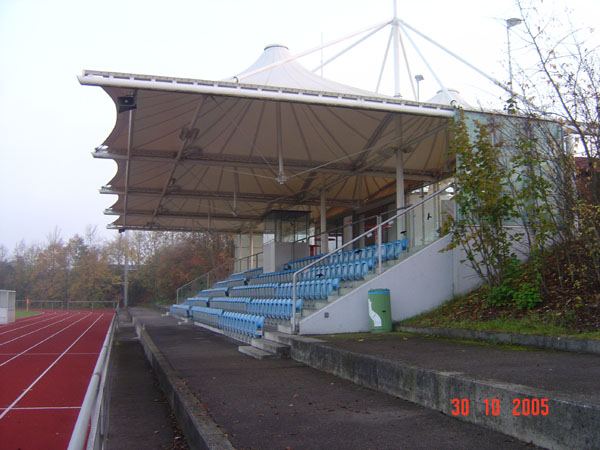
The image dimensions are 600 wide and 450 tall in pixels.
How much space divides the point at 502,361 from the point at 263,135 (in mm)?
11895

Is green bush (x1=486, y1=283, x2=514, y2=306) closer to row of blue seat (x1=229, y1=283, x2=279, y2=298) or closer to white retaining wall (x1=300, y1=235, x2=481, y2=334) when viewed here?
white retaining wall (x1=300, y1=235, x2=481, y2=334)

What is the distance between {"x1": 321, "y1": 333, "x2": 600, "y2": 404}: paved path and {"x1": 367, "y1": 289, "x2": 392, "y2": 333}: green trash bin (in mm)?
1598

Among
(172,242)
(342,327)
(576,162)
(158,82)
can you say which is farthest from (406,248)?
(172,242)

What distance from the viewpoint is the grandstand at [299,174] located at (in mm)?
11844

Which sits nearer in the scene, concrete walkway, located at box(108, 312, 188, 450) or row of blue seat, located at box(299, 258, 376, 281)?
concrete walkway, located at box(108, 312, 188, 450)

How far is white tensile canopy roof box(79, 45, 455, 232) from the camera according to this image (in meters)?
12.4

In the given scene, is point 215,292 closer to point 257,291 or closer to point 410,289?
point 257,291

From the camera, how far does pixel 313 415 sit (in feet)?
18.6

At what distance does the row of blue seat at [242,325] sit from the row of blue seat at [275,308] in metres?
0.36

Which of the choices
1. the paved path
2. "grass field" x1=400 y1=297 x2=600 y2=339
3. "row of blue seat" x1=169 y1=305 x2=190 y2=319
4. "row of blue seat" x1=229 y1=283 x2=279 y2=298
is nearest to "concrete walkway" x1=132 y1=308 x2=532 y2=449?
the paved path

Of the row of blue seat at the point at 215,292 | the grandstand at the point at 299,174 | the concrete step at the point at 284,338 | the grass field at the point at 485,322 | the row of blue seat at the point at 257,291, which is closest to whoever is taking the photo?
the grass field at the point at 485,322

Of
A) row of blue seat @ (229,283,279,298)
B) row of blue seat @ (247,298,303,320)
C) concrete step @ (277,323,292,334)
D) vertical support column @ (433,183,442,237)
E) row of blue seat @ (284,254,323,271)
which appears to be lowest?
concrete step @ (277,323,292,334)
